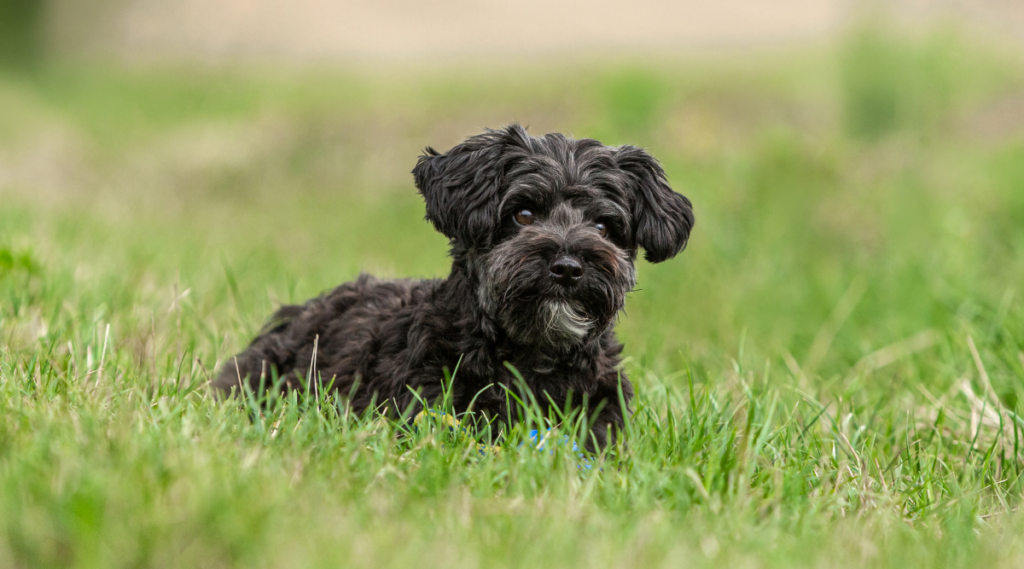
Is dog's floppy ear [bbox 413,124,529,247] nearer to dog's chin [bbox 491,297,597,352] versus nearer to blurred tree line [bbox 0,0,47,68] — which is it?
dog's chin [bbox 491,297,597,352]

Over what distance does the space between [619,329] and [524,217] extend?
11.7 feet

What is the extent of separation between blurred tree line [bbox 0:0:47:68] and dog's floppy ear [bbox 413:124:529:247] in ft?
78.0

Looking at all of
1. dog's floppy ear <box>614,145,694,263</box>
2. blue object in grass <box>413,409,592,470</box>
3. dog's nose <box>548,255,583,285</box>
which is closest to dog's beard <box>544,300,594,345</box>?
dog's nose <box>548,255,583,285</box>

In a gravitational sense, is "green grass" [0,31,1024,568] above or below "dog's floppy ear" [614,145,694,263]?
below

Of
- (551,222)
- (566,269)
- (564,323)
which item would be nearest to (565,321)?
(564,323)

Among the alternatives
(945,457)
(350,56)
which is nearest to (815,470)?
(945,457)

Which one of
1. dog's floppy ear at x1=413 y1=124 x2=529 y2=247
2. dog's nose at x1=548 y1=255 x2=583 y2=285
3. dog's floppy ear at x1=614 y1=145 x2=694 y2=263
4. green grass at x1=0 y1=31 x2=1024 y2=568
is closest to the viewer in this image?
green grass at x1=0 y1=31 x2=1024 y2=568

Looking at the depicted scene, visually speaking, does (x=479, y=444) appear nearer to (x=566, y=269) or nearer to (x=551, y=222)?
(x=566, y=269)

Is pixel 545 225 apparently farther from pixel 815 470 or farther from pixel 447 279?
pixel 815 470

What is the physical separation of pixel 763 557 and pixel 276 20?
2367cm

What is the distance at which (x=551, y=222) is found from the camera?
407 cm

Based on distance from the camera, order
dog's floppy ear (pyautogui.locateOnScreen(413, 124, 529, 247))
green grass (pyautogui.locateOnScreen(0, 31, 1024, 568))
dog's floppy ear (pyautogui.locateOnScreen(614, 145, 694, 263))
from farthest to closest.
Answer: dog's floppy ear (pyautogui.locateOnScreen(614, 145, 694, 263)) → dog's floppy ear (pyautogui.locateOnScreen(413, 124, 529, 247)) → green grass (pyautogui.locateOnScreen(0, 31, 1024, 568))

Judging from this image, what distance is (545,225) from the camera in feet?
13.2

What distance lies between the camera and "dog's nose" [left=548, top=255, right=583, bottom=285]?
3.81m
